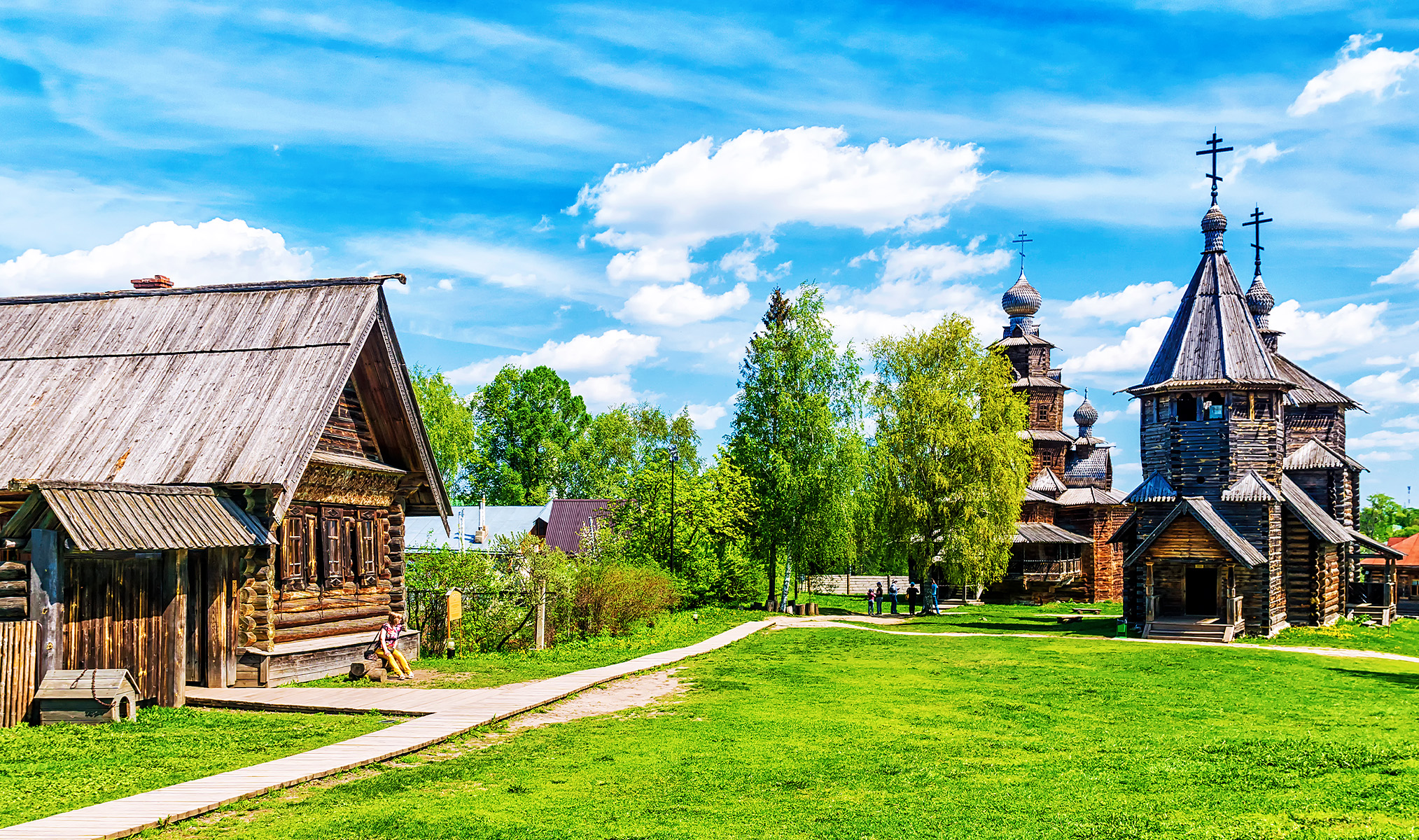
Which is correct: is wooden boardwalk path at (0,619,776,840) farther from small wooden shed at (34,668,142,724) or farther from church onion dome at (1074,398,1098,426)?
church onion dome at (1074,398,1098,426)

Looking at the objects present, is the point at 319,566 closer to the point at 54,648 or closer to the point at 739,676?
the point at 54,648

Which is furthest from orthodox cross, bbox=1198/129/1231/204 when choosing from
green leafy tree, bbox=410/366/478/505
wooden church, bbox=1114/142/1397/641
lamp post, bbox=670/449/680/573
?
green leafy tree, bbox=410/366/478/505

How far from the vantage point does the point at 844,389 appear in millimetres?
43375

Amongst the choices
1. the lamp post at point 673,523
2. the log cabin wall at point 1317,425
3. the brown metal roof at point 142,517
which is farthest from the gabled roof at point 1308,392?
the brown metal roof at point 142,517

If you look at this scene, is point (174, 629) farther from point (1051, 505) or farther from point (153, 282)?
point (1051, 505)

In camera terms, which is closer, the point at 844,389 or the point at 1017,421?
the point at 844,389

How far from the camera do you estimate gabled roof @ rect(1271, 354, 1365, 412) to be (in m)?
45.9

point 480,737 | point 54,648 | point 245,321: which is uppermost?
point 245,321

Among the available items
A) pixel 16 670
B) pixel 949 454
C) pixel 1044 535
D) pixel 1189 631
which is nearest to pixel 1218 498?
pixel 1189 631

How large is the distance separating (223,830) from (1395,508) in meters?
149

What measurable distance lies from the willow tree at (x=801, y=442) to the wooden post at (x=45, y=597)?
97.9ft

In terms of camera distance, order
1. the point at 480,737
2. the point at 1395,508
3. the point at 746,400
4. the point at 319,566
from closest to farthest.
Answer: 1. the point at 480,737
2. the point at 319,566
3. the point at 746,400
4. the point at 1395,508

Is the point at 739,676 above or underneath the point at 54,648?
underneath

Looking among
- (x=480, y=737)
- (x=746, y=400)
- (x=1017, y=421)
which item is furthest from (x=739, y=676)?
(x=1017, y=421)
